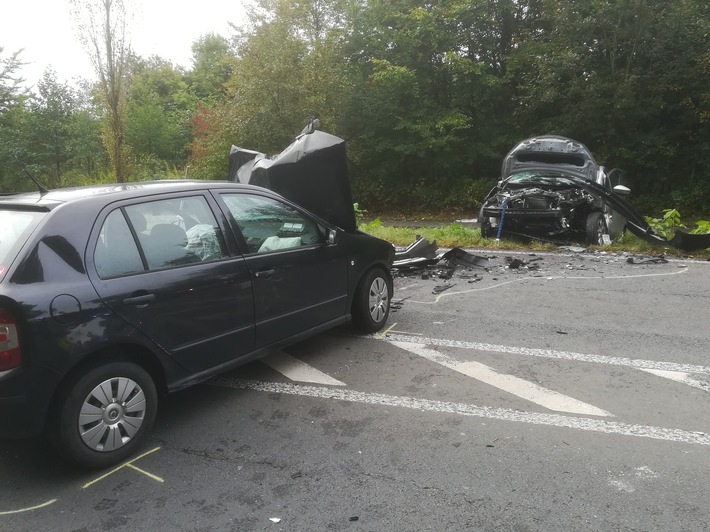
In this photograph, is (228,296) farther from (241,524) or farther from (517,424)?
(517,424)

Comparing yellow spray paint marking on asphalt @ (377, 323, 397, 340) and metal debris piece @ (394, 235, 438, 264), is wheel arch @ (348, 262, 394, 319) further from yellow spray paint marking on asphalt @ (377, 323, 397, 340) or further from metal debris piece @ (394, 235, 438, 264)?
metal debris piece @ (394, 235, 438, 264)

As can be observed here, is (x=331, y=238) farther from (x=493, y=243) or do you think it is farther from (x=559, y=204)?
(x=559, y=204)

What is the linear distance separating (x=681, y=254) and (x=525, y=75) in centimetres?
1238

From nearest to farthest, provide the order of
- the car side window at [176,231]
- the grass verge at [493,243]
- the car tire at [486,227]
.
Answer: the car side window at [176,231], the grass verge at [493,243], the car tire at [486,227]

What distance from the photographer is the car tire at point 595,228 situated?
9922 mm

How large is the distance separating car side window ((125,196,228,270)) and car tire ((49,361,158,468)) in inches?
28.5

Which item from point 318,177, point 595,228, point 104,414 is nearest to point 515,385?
point 104,414

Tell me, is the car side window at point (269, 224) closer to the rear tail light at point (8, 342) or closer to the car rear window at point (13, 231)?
the car rear window at point (13, 231)

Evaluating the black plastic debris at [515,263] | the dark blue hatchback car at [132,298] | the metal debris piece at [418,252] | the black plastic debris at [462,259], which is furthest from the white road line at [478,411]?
the black plastic debris at [515,263]

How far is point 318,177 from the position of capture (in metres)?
6.16

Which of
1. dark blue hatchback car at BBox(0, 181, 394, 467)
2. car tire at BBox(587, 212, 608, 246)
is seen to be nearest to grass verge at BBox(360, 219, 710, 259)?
car tire at BBox(587, 212, 608, 246)

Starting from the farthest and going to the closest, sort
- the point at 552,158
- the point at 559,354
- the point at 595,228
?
A: the point at 552,158, the point at 595,228, the point at 559,354

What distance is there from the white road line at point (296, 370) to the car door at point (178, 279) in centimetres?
60

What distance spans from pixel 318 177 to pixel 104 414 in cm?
368
